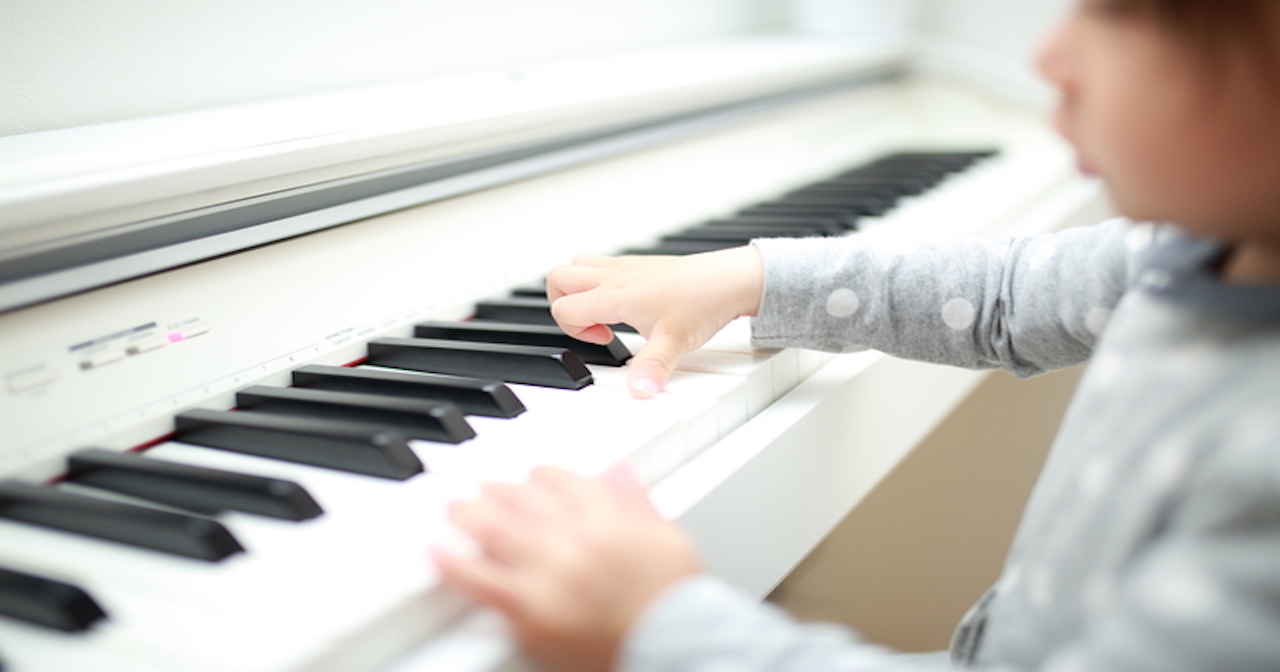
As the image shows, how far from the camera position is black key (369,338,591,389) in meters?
→ 0.74

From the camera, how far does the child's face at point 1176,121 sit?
418mm

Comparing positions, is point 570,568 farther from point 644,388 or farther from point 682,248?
point 682,248

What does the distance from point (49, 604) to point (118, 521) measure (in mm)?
86

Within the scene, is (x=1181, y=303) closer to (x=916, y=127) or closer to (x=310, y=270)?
(x=310, y=270)

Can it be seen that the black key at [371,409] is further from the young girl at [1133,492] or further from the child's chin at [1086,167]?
the child's chin at [1086,167]

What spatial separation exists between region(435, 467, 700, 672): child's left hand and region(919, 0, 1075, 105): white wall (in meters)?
1.71

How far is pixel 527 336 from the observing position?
2.72ft

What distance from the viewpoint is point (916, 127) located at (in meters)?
2.03

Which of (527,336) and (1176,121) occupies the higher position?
(1176,121)

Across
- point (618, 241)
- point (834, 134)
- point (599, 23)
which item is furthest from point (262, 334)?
point (834, 134)

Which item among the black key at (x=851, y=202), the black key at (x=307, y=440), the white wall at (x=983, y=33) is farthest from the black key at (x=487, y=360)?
the white wall at (x=983, y=33)

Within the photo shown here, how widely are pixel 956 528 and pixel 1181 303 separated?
4.38 feet

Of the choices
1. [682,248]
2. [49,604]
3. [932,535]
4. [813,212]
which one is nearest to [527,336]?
[682,248]

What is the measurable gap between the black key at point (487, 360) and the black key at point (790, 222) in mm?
487
